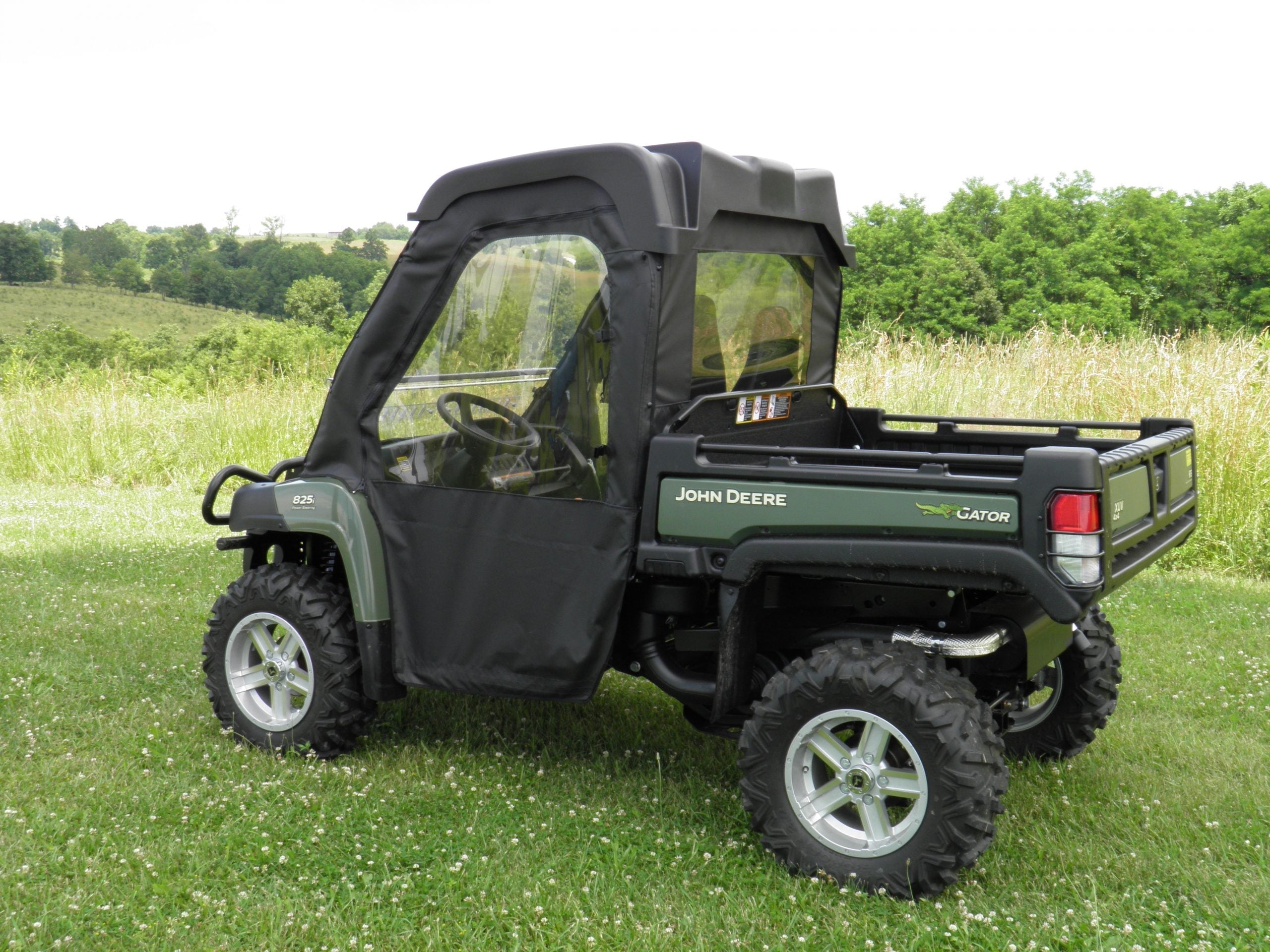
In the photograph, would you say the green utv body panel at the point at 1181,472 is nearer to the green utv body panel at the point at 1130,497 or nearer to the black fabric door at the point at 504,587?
the green utv body panel at the point at 1130,497

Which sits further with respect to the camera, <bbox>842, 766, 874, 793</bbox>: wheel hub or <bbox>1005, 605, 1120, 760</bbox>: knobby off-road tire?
<bbox>1005, 605, 1120, 760</bbox>: knobby off-road tire

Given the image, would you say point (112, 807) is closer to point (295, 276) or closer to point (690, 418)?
point (690, 418)

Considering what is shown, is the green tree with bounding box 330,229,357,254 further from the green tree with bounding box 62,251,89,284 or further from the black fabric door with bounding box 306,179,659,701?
the black fabric door with bounding box 306,179,659,701

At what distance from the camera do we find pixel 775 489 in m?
3.46

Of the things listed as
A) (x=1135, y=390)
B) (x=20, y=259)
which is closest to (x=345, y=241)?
(x=20, y=259)

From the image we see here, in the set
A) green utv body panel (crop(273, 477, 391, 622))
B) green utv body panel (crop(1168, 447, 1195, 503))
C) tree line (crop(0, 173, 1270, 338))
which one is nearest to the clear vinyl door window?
green utv body panel (crop(273, 477, 391, 622))

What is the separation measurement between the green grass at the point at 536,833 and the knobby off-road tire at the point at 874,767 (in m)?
0.12

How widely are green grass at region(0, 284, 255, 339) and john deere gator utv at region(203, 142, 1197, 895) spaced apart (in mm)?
65124

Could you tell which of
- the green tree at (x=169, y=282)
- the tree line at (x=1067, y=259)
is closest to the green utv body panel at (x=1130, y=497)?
the tree line at (x=1067, y=259)

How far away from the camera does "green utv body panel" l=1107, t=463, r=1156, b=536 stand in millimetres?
3203

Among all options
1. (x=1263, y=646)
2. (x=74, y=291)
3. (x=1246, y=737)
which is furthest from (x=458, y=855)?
(x=74, y=291)

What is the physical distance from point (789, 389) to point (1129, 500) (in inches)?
54.8

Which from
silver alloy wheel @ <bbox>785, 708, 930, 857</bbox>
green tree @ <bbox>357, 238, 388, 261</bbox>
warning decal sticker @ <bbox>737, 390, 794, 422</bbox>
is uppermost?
green tree @ <bbox>357, 238, 388, 261</bbox>

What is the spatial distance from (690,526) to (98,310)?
77.8m
